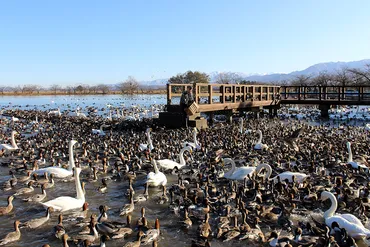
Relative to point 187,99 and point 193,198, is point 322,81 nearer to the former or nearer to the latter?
point 187,99

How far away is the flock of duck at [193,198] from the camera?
723 centimetres

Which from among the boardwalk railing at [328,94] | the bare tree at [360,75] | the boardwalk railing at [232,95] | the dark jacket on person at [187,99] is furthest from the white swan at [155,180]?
the bare tree at [360,75]

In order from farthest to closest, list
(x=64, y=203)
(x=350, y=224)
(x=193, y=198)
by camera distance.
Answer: (x=193, y=198) < (x=64, y=203) < (x=350, y=224)

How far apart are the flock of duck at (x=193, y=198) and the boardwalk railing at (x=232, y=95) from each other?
26.9ft

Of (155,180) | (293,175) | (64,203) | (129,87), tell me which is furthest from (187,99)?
(129,87)

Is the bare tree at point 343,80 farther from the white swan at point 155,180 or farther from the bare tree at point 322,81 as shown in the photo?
the white swan at point 155,180

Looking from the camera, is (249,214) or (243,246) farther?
(249,214)

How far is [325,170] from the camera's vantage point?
12.6 metres

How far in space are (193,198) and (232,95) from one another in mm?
19866

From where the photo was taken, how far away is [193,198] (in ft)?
29.9

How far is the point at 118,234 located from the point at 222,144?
10491 mm

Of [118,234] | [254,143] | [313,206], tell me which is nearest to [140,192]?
[118,234]

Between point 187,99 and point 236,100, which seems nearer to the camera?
point 187,99

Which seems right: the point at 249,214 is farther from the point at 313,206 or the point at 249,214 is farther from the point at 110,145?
the point at 110,145
